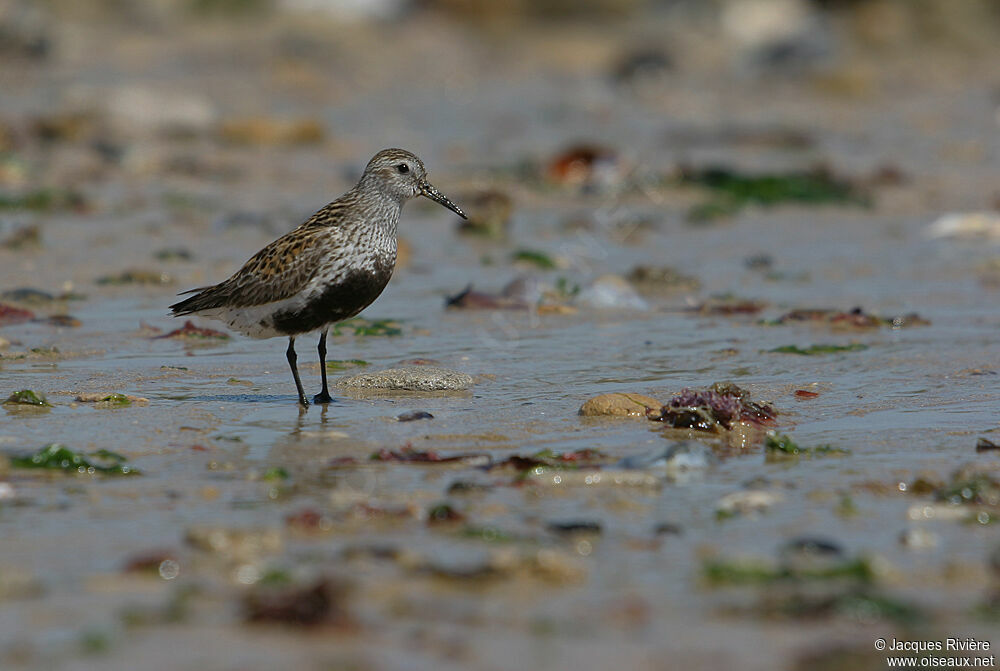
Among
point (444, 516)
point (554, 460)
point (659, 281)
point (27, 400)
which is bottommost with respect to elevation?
point (444, 516)

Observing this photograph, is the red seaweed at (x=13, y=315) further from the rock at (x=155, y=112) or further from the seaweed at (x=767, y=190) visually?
the rock at (x=155, y=112)

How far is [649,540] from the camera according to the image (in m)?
4.89

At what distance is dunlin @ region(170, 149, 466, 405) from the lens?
7320 millimetres

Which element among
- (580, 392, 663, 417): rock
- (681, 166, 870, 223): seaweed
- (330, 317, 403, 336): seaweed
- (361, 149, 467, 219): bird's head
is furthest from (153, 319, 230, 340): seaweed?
(681, 166, 870, 223): seaweed

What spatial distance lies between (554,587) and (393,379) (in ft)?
10.7

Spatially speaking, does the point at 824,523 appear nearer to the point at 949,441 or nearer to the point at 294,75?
the point at 949,441

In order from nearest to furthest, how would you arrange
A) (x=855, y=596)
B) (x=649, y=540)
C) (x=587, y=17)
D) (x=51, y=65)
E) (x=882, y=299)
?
1. (x=855, y=596)
2. (x=649, y=540)
3. (x=882, y=299)
4. (x=51, y=65)
5. (x=587, y=17)

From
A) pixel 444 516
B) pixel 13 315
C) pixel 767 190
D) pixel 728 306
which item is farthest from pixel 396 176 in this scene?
pixel 767 190

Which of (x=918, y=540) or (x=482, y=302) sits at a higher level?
(x=482, y=302)

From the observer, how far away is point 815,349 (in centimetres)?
862

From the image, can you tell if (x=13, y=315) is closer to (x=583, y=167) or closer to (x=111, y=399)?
(x=111, y=399)

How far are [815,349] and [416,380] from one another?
8.58ft

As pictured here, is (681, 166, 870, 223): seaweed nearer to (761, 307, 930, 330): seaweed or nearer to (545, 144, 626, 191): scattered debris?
(545, 144, 626, 191): scattered debris

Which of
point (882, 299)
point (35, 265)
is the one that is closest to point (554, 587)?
point (882, 299)
